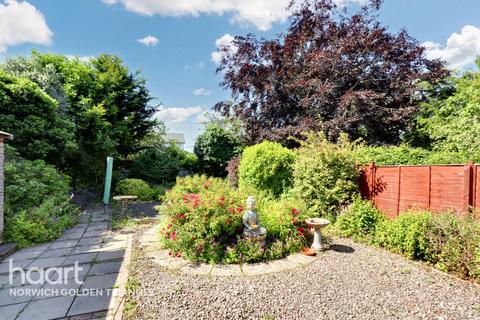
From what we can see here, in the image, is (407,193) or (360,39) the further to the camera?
(360,39)

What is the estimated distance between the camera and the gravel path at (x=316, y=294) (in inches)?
93.4

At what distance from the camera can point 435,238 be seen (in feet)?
11.4

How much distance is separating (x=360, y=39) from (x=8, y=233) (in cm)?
1132

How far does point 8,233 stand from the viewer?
464cm

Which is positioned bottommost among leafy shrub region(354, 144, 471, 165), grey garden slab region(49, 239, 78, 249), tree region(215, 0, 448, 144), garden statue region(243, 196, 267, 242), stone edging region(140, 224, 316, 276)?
grey garden slab region(49, 239, 78, 249)

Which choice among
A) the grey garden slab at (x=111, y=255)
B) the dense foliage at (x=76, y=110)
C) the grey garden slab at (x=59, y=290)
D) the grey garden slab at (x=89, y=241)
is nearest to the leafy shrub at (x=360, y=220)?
the grey garden slab at (x=111, y=255)

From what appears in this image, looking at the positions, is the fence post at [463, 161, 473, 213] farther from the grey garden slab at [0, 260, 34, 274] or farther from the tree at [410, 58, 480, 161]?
the grey garden slab at [0, 260, 34, 274]

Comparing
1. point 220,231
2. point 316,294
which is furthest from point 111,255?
point 316,294

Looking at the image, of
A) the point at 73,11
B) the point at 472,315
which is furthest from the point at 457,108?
the point at 73,11

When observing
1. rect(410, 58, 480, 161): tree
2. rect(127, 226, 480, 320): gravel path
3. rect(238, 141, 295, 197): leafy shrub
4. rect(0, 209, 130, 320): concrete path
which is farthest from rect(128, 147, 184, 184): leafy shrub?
rect(410, 58, 480, 161): tree

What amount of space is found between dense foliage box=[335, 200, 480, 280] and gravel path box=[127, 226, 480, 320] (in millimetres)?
248

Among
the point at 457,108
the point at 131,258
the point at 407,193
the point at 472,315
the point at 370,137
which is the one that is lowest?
the point at 131,258

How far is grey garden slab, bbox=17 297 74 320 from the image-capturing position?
2.42m

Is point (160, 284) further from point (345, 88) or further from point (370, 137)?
point (345, 88)
